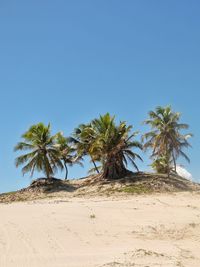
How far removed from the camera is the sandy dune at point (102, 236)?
29.3ft

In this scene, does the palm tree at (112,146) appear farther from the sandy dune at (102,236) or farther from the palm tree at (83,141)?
the sandy dune at (102,236)

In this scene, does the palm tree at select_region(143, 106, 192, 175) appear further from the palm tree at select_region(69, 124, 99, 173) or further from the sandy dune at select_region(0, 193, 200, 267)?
the sandy dune at select_region(0, 193, 200, 267)

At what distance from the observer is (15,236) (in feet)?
35.3

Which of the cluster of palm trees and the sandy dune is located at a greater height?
the cluster of palm trees

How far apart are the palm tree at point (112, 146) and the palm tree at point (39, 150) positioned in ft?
14.7

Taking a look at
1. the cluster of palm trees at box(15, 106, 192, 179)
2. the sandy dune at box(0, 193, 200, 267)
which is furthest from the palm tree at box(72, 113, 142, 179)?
the sandy dune at box(0, 193, 200, 267)

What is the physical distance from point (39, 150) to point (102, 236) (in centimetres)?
2189

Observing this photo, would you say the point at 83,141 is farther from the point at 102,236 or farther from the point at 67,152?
the point at 102,236

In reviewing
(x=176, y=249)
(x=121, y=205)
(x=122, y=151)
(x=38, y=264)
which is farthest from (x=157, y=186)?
(x=38, y=264)

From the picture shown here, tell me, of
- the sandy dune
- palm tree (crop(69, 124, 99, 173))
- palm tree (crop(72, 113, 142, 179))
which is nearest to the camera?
the sandy dune

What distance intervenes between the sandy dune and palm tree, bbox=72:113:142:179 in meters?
11.0

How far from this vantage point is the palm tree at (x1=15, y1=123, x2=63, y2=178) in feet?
108

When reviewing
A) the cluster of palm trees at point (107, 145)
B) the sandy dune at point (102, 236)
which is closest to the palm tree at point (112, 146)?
the cluster of palm trees at point (107, 145)

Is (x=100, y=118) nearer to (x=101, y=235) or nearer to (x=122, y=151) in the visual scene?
(x=122, y=151)
